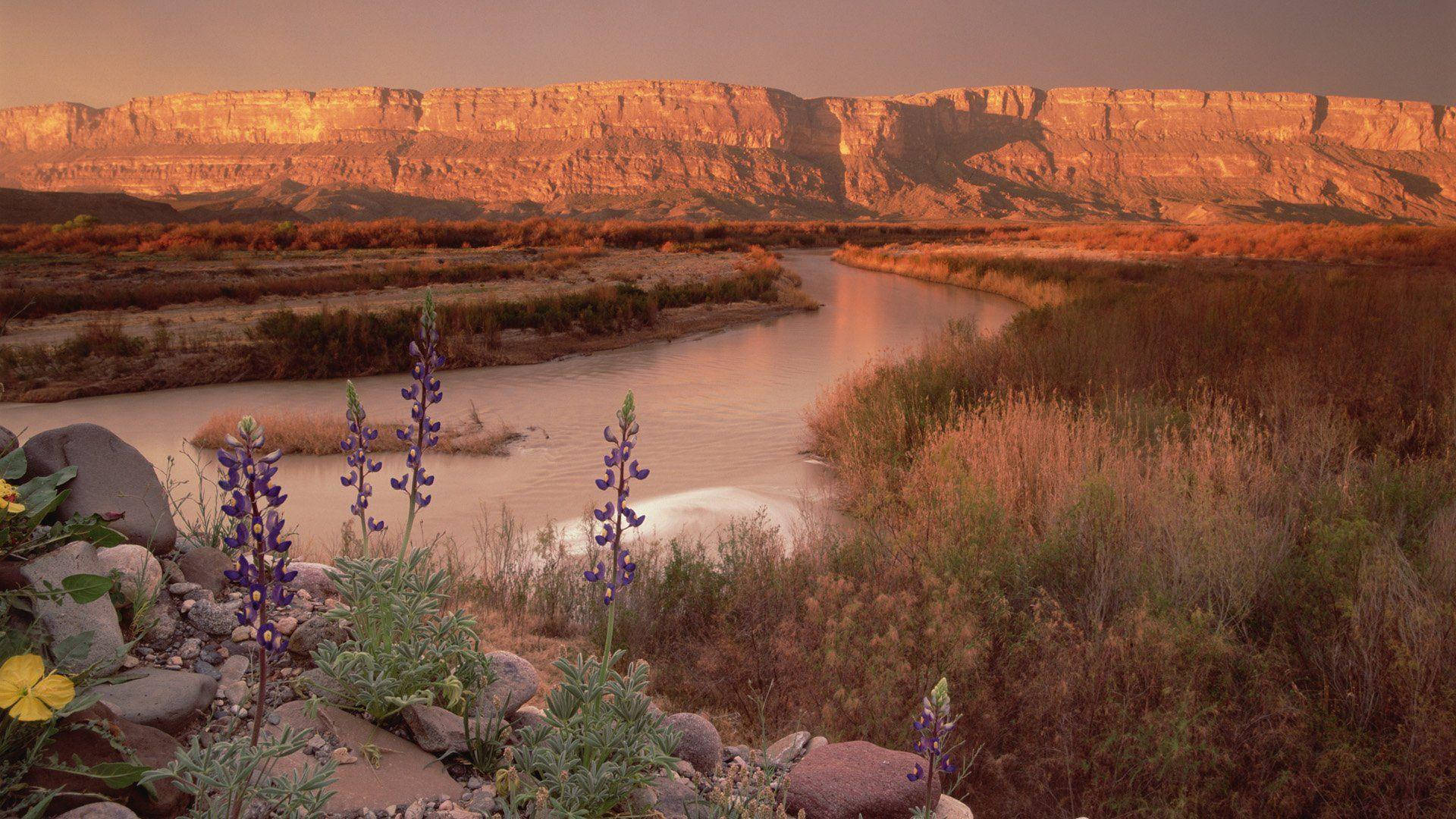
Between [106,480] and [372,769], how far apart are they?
1902mm

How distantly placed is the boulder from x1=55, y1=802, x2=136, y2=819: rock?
15.1 inches

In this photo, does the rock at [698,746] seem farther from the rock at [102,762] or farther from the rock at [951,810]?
the rock at [102,762]

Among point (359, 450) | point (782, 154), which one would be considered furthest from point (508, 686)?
point (782, 154)

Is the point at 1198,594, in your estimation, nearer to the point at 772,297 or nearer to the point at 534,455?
the point at 534,455

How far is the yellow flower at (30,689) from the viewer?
171 centimetres

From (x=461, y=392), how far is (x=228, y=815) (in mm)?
13081

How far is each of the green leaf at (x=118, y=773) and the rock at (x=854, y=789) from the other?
6.27ft

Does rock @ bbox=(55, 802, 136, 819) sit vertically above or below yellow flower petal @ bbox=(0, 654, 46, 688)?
below

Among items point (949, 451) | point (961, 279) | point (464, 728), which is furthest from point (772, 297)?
point (464, 728)

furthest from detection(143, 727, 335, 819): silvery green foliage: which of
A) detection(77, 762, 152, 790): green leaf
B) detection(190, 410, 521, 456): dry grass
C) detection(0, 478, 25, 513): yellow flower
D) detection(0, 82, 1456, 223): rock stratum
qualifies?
detection(0, 82, 1456, 223): rock stratum

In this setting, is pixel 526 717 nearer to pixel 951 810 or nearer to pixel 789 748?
pixel 789 748

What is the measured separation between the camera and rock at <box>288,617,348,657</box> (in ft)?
9.89

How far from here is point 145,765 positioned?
2055 mm

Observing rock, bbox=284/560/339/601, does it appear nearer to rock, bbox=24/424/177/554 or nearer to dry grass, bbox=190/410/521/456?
rock, bbox=24/424/177/554
